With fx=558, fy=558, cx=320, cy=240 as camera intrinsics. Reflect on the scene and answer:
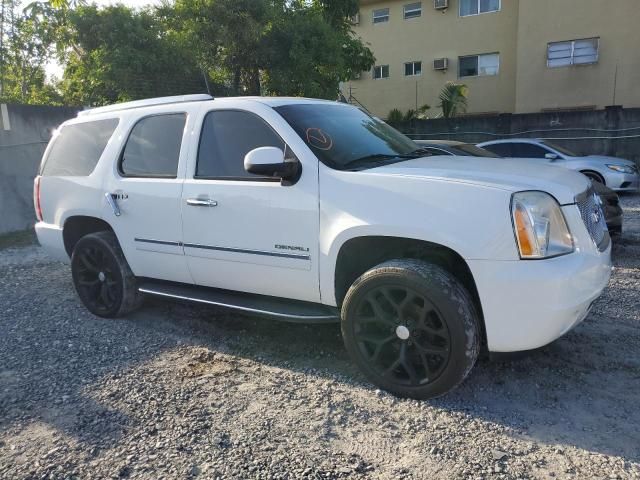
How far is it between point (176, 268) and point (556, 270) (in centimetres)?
285

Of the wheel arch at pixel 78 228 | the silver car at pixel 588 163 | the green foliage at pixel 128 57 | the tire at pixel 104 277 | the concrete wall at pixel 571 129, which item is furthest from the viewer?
the concrete wall at pixel 571 129

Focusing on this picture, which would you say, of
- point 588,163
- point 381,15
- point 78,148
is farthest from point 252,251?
point 381,15

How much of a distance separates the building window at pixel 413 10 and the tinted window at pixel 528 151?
15.4 meters

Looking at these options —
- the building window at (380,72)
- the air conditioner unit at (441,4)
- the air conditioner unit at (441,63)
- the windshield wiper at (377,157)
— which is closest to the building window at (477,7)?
the air conditioner unit at (441,4)

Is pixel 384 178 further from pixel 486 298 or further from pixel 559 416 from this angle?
pixel 559 416

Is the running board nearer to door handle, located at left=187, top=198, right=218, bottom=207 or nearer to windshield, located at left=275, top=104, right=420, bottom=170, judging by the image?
door handle, located at left=187, top=198, right=218, bottom=207

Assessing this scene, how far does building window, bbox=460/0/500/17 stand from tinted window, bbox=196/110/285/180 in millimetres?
22039

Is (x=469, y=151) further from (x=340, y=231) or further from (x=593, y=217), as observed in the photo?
(x=340, y=231)

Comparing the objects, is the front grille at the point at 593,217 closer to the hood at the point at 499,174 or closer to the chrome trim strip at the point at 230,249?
the hood at the point at 499,174

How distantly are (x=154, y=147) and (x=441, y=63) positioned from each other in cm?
2206

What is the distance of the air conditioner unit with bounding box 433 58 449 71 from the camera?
80.0ft

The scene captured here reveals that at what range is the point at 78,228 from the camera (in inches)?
212

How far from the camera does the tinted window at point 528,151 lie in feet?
38.5

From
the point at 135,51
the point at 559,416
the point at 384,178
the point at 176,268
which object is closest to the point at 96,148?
the point at 176,268
